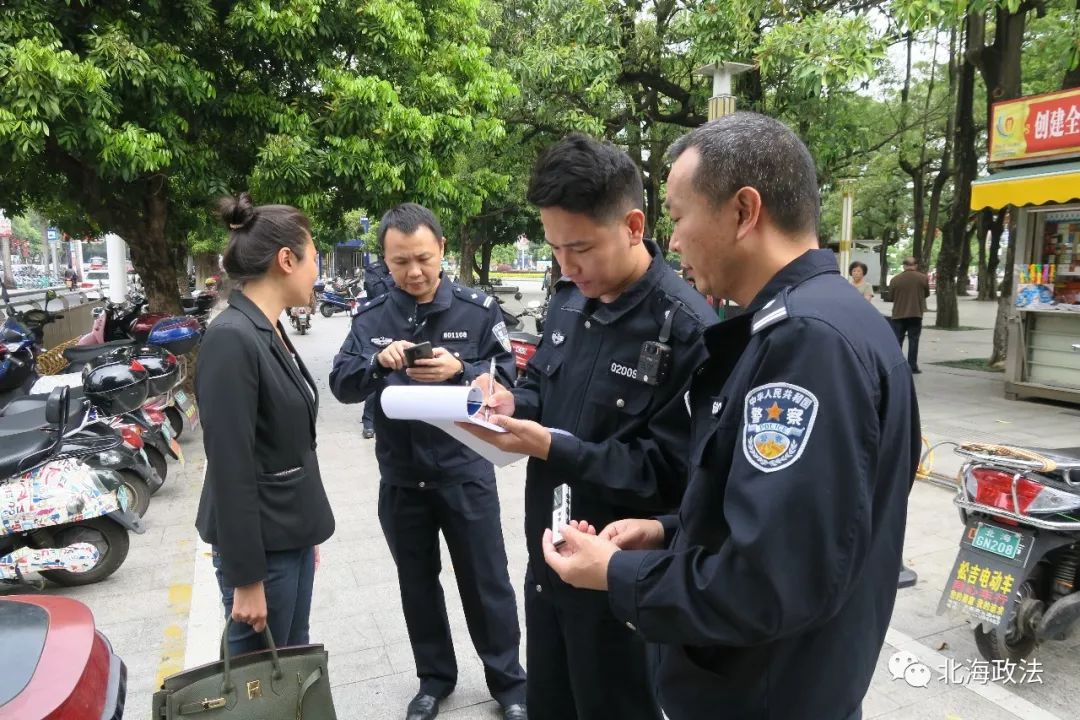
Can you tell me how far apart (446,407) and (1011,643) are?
279cm

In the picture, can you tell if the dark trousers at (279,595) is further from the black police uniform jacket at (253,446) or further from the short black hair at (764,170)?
the short black hair at (764,170)

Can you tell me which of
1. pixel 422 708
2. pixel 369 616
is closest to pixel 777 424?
pixel 422 708

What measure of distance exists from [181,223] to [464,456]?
9.26 meters

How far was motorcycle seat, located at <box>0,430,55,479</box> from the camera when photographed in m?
3.77

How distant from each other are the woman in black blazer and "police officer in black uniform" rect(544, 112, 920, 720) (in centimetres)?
97

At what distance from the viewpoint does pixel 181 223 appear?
1024 centimetres

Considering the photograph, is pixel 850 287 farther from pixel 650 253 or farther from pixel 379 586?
pixel 379 586

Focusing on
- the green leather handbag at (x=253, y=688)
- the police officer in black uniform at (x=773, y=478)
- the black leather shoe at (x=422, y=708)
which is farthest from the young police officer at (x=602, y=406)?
the black leather shoe at (x=422, y=708)

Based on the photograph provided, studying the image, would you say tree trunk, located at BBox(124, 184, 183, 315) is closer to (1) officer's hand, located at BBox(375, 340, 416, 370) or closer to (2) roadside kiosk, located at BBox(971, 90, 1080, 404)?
(1) officer's hand, located at BBox(375, 340, 416, 370)

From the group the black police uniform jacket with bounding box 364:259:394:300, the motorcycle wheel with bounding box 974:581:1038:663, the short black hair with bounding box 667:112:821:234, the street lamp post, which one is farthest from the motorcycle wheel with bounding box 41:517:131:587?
the street lamp post

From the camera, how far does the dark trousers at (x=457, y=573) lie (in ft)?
8.75

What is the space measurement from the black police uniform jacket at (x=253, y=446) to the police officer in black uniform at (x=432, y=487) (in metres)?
0.49

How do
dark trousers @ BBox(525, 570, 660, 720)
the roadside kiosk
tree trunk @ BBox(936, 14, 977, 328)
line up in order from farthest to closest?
tree trunk @ BBox(936, 14, 977, 328) < the roadside kiosk < dark trousers @ BBox(525, 570, 660, 720)

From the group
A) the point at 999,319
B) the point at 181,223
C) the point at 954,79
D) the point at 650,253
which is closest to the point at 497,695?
the point at 650,253
